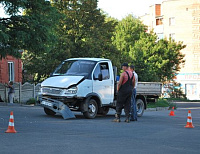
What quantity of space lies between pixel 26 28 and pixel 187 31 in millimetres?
55825

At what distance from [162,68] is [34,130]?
151 ft

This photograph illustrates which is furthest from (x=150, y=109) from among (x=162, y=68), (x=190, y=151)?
(x=162, y=68)

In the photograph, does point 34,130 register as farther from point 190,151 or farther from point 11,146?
point 190,151

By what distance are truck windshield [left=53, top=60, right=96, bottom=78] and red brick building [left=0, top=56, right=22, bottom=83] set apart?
2173 cm

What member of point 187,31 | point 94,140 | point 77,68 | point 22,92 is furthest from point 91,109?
point 187,31

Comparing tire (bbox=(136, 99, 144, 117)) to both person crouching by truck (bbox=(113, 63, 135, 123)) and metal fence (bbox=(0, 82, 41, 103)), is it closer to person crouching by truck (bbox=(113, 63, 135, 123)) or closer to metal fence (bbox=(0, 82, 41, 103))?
person crouching by truck (bbox=(113, 63, 135, 123))

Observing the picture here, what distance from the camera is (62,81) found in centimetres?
1664

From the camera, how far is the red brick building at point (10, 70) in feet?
127

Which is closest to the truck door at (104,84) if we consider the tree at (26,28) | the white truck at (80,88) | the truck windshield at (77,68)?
the white truck at (80,88)

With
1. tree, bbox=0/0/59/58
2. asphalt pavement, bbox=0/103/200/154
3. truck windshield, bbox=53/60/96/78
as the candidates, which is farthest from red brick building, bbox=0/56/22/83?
asphalt pavement, bbox=0/103/200/154

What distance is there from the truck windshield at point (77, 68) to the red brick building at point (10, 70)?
2173 cm

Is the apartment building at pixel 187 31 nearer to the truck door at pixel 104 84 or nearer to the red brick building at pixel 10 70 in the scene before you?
the red brick building at pixel 10 70

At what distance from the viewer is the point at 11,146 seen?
896cm

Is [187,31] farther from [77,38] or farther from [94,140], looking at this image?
[94,140]
